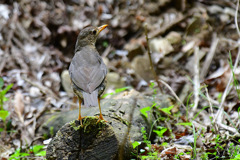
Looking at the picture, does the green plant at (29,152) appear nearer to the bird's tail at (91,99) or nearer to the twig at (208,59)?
the bird's tail at (91,99)

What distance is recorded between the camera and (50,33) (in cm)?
895

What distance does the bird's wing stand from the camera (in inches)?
Result: 146

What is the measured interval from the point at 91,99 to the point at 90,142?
45 centimetres

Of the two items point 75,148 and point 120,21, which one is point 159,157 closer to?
point 75,148

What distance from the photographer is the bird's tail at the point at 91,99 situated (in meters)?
3.43

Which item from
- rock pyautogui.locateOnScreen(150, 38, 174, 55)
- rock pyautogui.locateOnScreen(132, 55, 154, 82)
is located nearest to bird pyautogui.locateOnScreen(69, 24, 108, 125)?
rock pyautogui.locateOnScreen(132, 55, 154, 82)

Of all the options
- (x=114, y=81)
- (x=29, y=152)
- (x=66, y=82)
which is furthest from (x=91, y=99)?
(x=66, y=82)

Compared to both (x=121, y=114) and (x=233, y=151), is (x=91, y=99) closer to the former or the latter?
(x=121, y=114)

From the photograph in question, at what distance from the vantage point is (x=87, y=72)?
3.93m

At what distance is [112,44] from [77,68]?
16.1 ft

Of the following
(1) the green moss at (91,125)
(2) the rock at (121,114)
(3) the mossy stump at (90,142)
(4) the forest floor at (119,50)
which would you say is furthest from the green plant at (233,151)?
(4) the forest floor at (119,50)

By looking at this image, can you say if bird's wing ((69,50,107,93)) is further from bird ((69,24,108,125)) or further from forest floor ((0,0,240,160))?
forest floor ((0,0,240,160))

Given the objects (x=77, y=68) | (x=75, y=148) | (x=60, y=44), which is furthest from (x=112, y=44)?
(x=75, y=148)

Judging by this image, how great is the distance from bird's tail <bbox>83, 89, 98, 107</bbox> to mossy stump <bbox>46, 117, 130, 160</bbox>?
0.49ft
